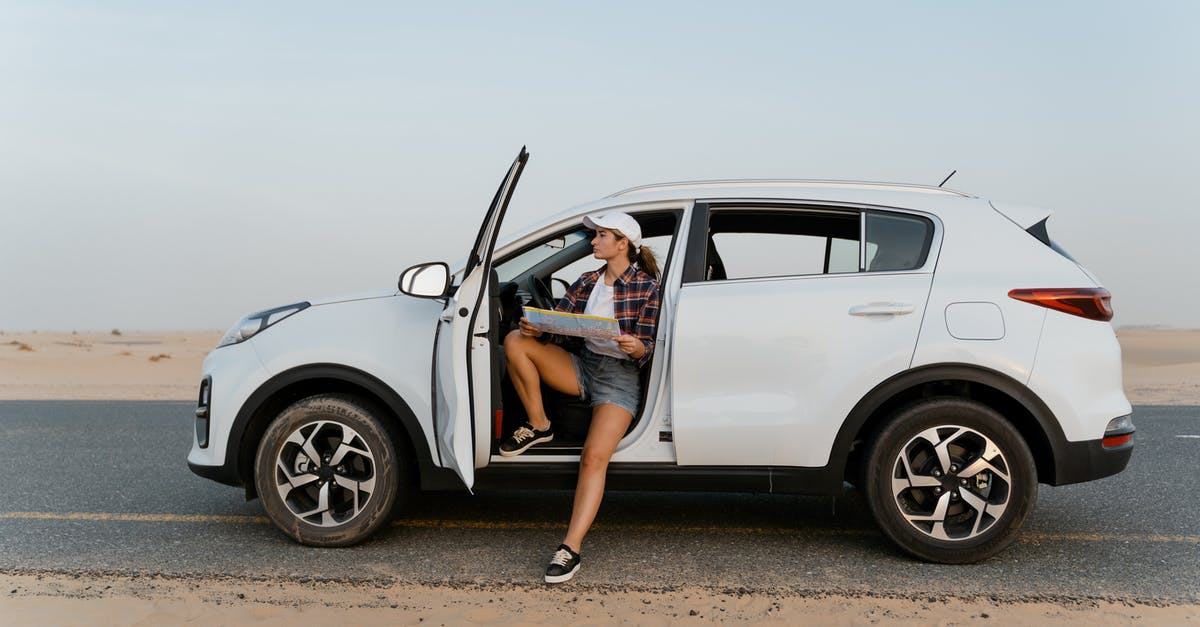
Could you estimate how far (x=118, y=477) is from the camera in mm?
6750

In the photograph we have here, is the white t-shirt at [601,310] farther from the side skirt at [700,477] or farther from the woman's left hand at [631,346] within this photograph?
the side skirt at [700,477]

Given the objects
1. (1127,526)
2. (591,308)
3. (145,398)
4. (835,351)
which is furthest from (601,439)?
(145,398)

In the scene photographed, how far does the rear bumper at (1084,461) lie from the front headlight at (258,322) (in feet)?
12.3

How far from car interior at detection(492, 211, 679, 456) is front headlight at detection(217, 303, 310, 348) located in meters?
1.06

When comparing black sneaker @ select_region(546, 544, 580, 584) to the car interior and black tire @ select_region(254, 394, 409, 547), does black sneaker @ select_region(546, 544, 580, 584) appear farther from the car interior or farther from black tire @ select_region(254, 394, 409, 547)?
black tire @ select_region(254, 394, 409, 547)

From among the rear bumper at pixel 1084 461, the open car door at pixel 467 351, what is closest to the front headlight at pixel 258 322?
the open car door at pixel 467 351

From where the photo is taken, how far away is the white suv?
168 inches

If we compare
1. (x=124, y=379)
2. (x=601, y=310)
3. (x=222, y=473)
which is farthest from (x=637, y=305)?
(x=124, y=379)

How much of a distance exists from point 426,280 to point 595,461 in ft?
3.80

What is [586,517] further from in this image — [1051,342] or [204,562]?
[1051,342]

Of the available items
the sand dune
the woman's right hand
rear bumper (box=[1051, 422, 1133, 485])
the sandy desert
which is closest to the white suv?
rear bumper (box=[1051, 422, 1133, 485])

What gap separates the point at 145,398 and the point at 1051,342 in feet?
41.7

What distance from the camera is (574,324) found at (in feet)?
14.0

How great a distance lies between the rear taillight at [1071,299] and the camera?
4.26 m
